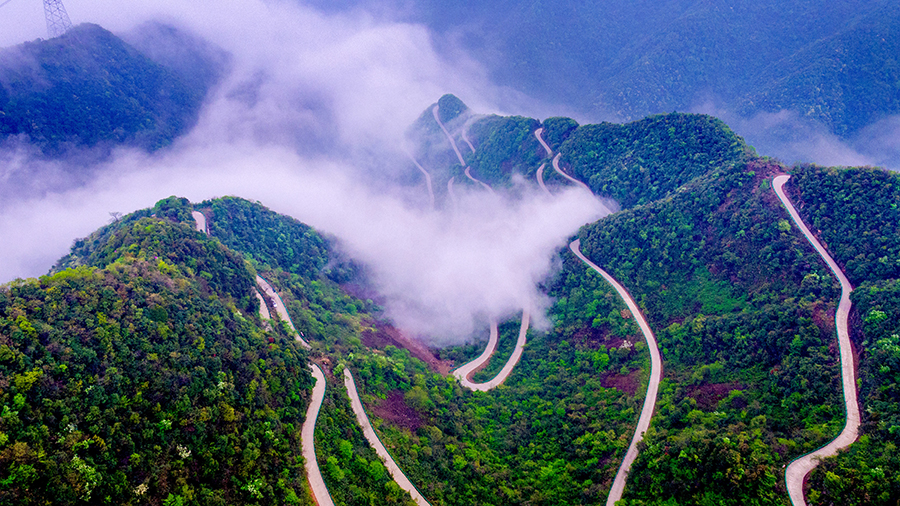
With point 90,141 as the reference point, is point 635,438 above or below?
below

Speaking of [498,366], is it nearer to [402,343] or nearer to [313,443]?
[402,343]

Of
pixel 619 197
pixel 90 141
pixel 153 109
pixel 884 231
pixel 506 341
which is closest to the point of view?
pixel 884 231

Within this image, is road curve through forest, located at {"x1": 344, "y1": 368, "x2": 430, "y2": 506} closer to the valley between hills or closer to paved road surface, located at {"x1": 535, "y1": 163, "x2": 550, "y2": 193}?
the valley between hills

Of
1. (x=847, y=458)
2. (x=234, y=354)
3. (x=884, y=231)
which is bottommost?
(x=847, y=458)

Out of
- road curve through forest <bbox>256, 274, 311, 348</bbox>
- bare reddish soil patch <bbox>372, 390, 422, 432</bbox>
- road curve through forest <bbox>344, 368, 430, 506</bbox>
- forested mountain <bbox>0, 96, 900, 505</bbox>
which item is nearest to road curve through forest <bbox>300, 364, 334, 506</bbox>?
forested mountain <bbox>0, 96, 900, 505</bbox>

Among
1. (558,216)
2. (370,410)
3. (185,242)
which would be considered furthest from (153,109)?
(370,410)

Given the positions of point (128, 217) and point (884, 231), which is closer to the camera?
point (884, 231)

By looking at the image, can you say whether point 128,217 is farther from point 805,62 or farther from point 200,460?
point 805,62
